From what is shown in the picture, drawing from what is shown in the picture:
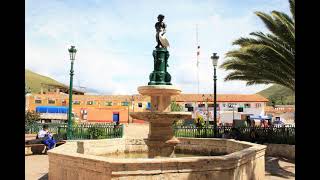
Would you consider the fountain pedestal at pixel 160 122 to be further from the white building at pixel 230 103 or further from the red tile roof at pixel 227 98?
the red tile roof at pixel 227 98

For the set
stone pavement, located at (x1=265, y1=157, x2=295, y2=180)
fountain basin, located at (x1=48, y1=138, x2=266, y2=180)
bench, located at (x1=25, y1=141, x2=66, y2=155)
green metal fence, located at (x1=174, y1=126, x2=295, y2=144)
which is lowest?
stone pavement, located at (x1=265, y1=157, x2=295, y2=180)

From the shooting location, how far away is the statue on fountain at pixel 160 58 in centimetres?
938

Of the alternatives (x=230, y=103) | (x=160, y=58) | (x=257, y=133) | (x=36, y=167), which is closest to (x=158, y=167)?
(x=160, y=58)

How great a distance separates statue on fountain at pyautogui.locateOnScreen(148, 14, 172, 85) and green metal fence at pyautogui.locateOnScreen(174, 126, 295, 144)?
8310 mm

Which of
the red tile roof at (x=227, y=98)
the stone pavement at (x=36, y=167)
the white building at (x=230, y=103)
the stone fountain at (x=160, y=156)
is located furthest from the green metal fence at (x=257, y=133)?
the red tile roof at (x=227, y=98)

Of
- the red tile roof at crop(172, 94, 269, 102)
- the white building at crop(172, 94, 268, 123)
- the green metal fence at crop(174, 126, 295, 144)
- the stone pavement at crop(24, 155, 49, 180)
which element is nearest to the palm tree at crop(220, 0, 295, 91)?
the green metal fence at crop(174, 126, 295, 144)

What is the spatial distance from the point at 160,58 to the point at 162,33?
759mm

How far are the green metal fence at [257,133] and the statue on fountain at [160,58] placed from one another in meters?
8.31

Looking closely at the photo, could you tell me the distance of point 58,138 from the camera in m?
16.7

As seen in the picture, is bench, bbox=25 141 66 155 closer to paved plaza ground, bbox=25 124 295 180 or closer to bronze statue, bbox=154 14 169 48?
paved plaza ground, bbox=25 124 295 180

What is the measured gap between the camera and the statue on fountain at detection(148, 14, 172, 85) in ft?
30.8

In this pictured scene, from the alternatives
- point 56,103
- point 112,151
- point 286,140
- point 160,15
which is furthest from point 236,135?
point 56,103

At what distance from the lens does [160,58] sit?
9.52m

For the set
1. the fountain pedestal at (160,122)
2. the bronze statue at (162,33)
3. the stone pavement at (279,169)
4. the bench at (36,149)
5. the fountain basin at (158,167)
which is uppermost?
the bronze statue at (162,33)
